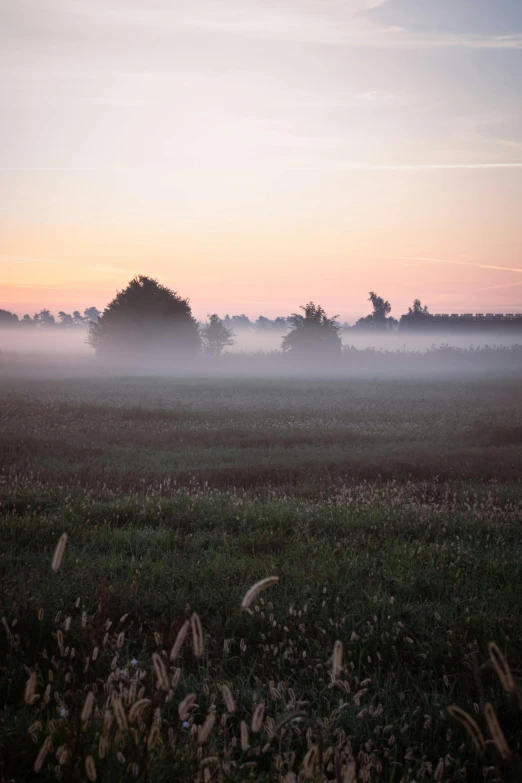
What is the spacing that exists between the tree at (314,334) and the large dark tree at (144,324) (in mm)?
13687

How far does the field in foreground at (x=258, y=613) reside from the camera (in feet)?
8.93

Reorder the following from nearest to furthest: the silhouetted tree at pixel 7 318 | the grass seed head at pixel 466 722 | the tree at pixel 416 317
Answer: the grass seed head at pixel 466 722, the tree at pixel 416 317, the silhouetted tree at pixel 7 318

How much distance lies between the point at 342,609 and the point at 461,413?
19.1 metres

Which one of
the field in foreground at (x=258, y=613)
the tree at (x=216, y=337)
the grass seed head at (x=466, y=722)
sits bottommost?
the field in foreground at (x=258, y=613)

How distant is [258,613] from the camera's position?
4.79 metres

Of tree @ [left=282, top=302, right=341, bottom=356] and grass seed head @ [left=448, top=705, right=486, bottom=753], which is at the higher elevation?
tree @ [left=282, top=302, right=341, bottom=356]

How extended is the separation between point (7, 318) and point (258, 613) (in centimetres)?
19316

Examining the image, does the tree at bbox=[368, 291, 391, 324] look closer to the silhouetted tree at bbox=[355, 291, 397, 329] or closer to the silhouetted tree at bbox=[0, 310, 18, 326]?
the silhouetted tree at bbox=[355, 291, 397, 329]

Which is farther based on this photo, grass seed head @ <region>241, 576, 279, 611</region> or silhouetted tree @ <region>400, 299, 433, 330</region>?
silhouetted tree @ <region>400, 299, 433, 330</region>

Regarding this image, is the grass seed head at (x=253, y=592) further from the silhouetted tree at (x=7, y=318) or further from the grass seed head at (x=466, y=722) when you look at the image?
the silhouetted tree at (x=7, y=318)

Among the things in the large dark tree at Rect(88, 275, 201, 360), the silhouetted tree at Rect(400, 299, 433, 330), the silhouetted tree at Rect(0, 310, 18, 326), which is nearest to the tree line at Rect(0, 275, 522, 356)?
the large dark tree at Rect(88, 275, 201, 360)

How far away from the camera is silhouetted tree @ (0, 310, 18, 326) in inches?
6649

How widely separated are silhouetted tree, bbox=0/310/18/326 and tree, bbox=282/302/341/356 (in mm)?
134920

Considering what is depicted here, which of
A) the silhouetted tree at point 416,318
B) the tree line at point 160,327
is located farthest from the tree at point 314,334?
the silhouetted tree at point 416,318
